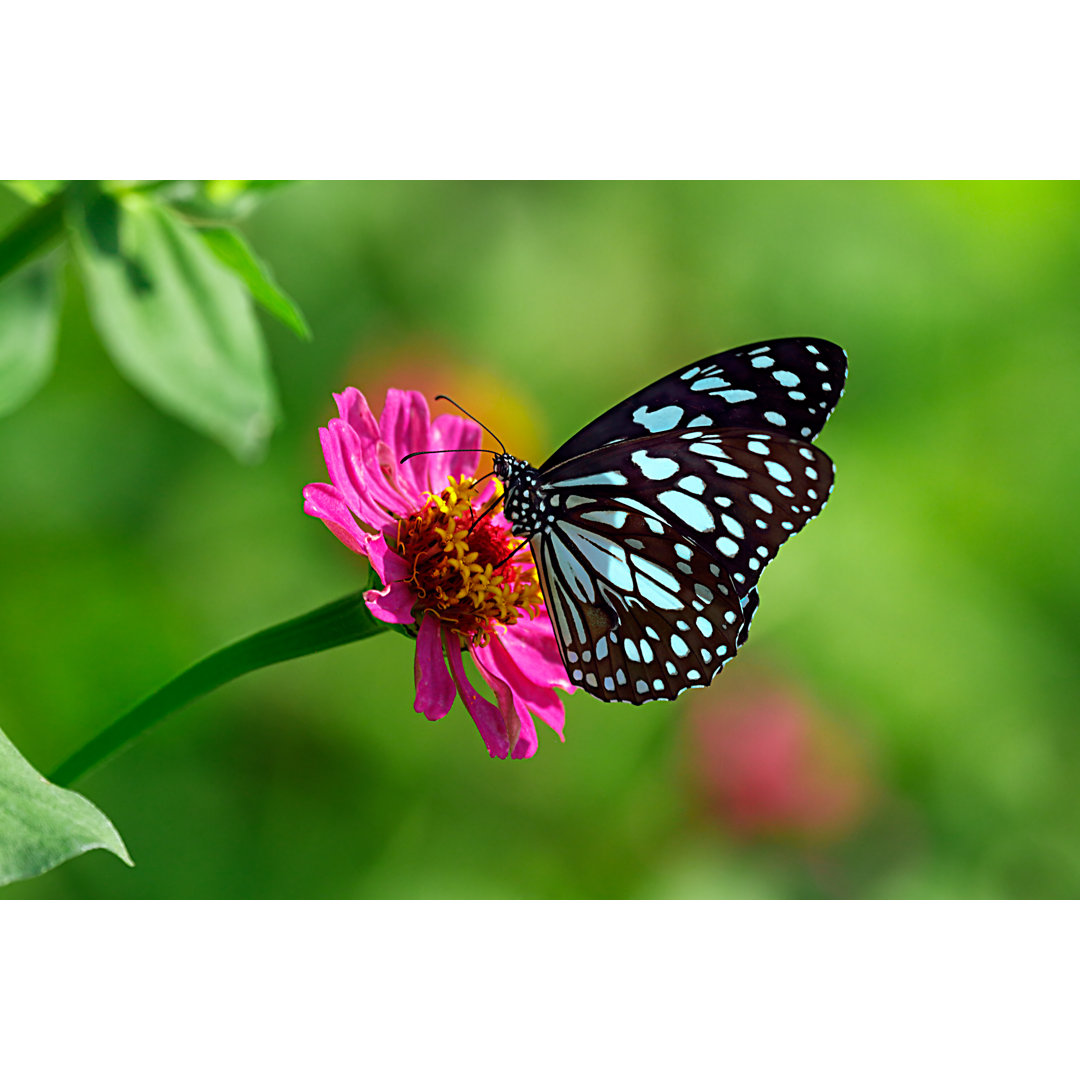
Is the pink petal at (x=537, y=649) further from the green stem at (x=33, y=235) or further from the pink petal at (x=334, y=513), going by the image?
the green stem at (x=33, y=235)

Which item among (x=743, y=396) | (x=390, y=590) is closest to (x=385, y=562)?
(x=390, y=590)

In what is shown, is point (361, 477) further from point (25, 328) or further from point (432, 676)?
point (25, 328)

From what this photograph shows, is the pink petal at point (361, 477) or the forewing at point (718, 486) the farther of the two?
the forewing at point (718, 486)

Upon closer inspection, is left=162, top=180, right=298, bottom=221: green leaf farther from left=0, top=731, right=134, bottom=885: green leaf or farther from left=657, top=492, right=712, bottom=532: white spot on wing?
left=0, top=731, right=134, bottom=885: green leaf

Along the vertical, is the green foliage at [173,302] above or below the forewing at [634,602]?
above

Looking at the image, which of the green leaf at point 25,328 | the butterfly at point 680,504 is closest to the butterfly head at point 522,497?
the butterfly at point 680,504

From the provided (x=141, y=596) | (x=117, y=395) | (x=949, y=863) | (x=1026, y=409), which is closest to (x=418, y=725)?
(x=141, y=596)
